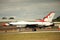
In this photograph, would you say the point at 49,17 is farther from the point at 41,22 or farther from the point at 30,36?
the point at 30,36

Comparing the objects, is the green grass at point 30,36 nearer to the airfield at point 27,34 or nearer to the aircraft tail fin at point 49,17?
the airfield at point 27,34

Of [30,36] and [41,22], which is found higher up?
[41,22]

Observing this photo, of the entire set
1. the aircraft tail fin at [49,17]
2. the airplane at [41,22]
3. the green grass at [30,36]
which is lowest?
the green grass at [30,36]

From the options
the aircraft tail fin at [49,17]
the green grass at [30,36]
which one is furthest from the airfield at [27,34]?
the aircraft tail fin at [49,17]

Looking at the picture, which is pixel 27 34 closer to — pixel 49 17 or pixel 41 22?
pixel 41 22

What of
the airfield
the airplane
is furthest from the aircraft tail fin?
the airfield

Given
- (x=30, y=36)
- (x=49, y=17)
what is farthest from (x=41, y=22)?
(x=30, y=36)

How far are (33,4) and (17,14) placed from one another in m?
0.26

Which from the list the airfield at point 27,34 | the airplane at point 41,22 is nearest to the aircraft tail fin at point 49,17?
the airplane at point 41,22

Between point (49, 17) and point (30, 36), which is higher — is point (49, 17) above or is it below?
above

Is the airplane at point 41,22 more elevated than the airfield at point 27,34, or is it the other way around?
the airplane at point 41,22

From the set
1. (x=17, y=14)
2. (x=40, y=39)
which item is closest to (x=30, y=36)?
(x=40, y=39)

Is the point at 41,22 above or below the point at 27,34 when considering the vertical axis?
above

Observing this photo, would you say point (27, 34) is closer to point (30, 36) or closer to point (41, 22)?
point (30, 36)
